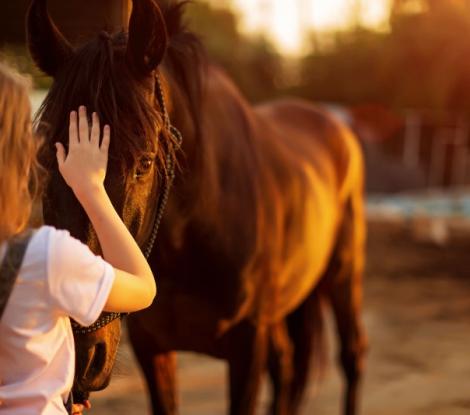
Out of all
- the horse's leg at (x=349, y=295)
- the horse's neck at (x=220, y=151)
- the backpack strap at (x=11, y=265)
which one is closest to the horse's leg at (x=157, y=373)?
the horse's neck at (x=220, y=151)

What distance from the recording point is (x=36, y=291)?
1.13 metres

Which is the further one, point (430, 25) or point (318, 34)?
point (318, 34)

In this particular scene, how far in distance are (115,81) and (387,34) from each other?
58.8ft

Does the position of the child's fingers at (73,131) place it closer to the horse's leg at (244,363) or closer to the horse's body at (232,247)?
the horse's body at (232,247)

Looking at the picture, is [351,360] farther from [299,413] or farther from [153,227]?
[153,227]

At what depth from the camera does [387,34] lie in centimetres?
1867

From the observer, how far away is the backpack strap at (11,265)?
1089 mm

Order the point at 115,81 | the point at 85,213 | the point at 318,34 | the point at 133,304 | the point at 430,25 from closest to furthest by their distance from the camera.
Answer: the point at 133,304
the point at 85,213
the point at 115,81
the point at 430,25
the point at 318,34

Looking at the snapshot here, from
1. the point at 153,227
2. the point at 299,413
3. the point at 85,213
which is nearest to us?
the point at 85,213

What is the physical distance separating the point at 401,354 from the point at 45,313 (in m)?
4.42

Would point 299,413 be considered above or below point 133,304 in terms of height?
below

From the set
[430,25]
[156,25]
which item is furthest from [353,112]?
[156,25]

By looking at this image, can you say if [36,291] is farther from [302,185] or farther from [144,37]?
[302,185]

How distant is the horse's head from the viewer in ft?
4.84
